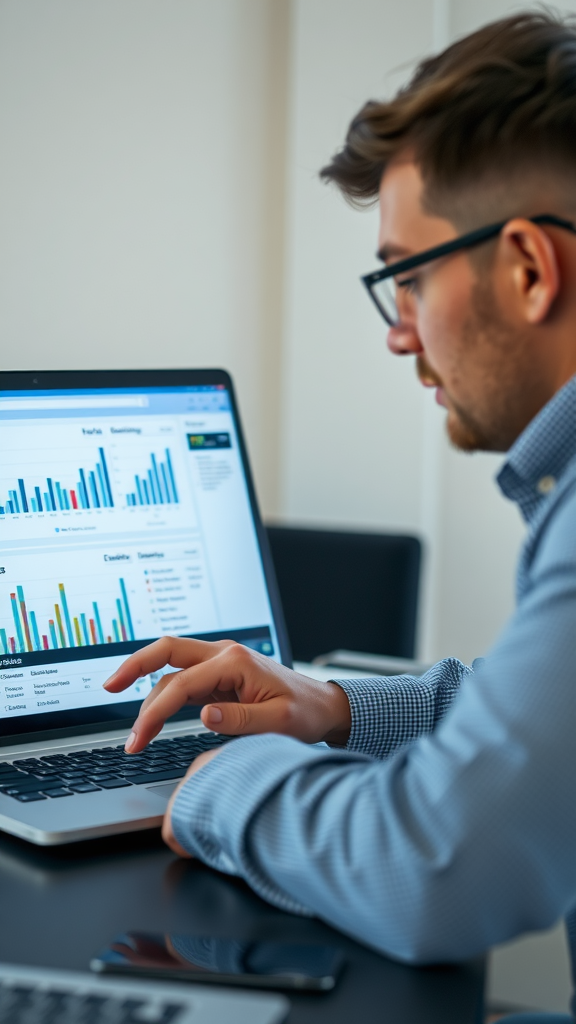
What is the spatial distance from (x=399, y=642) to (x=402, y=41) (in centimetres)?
140

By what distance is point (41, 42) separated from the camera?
1.83m

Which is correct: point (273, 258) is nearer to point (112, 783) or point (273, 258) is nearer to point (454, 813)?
point (112, 783)

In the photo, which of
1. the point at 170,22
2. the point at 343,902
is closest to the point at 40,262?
the point at 170,22

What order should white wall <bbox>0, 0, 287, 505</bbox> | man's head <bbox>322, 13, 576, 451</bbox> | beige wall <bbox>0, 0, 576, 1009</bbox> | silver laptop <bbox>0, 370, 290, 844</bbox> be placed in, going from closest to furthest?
1. man's head <bbox>322, 13, 576, 451</bbox>
2. silver laptop <bbox>0, 370, 290, 844</bbox>
3. white wall <bbox>0, 0, 287, 505</bbox>
4. beige wall <bbox>0, 0, 576, 1009</bbox>

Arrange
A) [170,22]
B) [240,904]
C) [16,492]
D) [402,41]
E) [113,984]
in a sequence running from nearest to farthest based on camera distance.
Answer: [113,984] < [240,904] < [16,492] < [170,22] < [402,41]

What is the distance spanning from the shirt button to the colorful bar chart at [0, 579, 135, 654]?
473 mm

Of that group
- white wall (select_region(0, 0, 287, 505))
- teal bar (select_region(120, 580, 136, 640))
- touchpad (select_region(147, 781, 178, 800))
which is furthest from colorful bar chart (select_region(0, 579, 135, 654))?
white wall (select_region(0, 0, 287, 505))

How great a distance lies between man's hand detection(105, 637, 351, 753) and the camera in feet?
2.63

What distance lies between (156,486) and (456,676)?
37cm

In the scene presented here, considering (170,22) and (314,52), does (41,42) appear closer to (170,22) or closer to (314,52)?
(170,22)

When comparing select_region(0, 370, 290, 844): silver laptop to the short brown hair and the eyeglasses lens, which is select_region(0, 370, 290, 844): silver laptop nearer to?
the eyeglasses lens

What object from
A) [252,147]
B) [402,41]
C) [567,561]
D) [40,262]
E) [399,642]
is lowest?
[399,642]

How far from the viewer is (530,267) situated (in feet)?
2.46

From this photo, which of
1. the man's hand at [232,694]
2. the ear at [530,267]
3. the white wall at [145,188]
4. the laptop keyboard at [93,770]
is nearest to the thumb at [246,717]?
the man's hand at [232,694]
